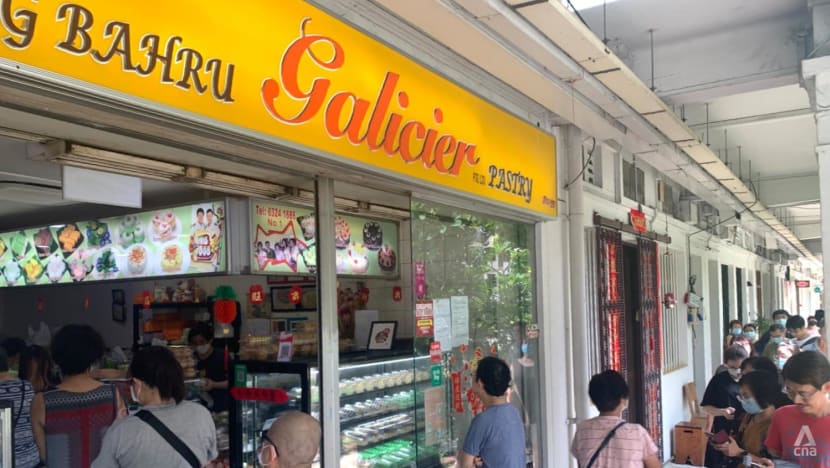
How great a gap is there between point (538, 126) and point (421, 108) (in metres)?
2.10

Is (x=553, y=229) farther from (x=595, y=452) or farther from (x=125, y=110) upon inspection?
(x=125, y=110)

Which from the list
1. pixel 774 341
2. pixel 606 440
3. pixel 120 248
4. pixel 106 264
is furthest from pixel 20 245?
pixel 774 341

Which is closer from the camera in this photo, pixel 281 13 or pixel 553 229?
pixel 281 13

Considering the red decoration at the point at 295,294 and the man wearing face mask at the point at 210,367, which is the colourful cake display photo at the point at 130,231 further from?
the red decoration at the point at 295,294

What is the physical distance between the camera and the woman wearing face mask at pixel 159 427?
2676 mm

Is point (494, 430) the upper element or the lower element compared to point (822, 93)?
lower

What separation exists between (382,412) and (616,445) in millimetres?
2001

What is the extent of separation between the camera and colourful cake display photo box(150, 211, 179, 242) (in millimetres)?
5789

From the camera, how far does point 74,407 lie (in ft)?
11.1

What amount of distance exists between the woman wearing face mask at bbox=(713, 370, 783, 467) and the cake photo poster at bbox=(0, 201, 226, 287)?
385cm

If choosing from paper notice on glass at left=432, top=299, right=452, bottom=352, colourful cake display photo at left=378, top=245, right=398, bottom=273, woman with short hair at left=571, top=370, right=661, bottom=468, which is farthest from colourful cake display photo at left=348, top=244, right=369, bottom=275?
woman with short hair at left=571, top=370, right=661, bottom=468

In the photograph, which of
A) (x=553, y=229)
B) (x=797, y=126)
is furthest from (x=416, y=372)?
(x=797, y=126)

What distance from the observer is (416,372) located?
4.52 meters

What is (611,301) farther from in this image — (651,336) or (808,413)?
(808,413)
